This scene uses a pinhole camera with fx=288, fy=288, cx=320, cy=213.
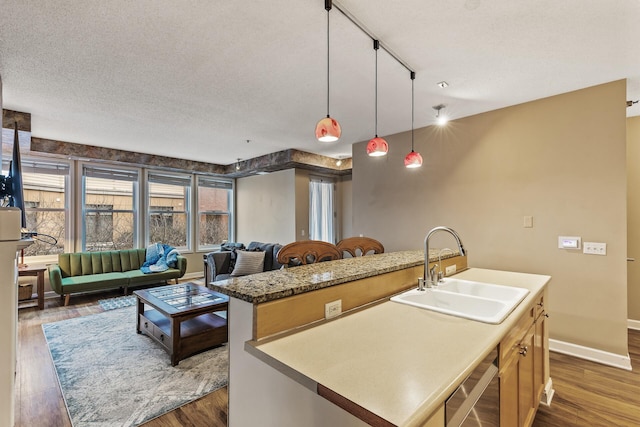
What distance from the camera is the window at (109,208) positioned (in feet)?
18.0

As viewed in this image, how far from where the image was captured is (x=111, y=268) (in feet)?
17.5

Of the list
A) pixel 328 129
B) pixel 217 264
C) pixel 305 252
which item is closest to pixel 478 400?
pixel 305 252

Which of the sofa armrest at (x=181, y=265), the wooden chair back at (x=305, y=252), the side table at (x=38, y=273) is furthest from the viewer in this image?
the sofa armrest at (x=181, y=265)

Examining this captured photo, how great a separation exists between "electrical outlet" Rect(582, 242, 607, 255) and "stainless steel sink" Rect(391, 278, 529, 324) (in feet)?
5.50

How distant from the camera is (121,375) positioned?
2.55 metres

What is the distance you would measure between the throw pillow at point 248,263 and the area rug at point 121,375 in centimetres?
161

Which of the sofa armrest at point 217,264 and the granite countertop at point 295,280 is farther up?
the granite countertop at point 295,280

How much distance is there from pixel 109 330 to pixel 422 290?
3.81 metres

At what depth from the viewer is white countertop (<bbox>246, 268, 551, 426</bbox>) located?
75cm

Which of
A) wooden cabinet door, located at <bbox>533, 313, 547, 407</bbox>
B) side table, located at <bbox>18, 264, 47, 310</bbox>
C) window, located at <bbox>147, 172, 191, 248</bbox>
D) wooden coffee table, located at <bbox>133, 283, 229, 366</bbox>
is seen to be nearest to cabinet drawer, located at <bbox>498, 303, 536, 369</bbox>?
wooden cabinet door, located at <bbox>533, 313, 547, 407</bbox>

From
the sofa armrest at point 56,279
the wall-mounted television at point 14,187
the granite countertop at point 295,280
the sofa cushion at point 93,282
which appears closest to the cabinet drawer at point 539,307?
the granite countertop at point 295,280

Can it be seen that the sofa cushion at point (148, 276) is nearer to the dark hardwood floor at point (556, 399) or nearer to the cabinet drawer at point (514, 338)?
the dark hardwood floor at point (556, 399)

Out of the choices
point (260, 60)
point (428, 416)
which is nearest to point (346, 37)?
point (260, 60)

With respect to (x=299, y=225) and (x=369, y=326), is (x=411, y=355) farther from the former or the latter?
(x=299, y=225)
